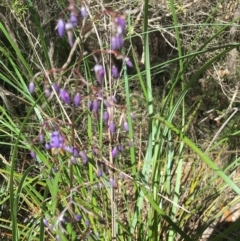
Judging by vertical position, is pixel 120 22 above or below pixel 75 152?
above

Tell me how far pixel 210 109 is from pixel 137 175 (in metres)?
1.40

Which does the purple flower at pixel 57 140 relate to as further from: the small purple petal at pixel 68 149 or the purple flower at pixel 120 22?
the purple flower at pixel 120 22

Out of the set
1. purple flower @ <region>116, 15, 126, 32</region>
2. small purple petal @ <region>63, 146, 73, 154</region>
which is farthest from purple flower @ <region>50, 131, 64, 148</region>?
purple flower @ <region>116, 15, 126, 32</region>

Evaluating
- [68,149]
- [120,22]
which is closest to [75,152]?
[68,149]

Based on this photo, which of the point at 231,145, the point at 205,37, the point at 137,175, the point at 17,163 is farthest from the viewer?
the point at 205,37

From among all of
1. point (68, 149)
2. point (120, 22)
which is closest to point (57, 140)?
point (68, 149)

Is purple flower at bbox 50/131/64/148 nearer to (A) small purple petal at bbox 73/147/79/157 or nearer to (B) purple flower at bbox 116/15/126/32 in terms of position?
(A) small purple petal at bbox 73/147/79/157

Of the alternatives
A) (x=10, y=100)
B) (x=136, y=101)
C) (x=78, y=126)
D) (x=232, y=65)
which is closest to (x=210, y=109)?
(x=232, y=65)

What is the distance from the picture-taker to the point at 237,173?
9.78ft

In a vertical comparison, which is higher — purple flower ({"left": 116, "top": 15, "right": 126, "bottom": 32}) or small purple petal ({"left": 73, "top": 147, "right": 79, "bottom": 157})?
purple flower ({"left": 116, "top": 15, "right": 126, "bottom": 32})

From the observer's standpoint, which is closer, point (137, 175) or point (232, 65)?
point (137, 175)

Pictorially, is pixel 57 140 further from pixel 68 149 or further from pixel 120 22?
pixel 120 22

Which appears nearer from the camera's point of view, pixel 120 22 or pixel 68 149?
pixel 120 22

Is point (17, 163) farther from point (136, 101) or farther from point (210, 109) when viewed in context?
point (210, 109)
